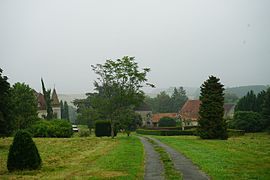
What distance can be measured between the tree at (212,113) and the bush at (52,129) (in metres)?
20.4

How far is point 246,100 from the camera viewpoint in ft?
253

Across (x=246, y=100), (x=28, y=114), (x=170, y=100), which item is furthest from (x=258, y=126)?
(x=170, y=100)

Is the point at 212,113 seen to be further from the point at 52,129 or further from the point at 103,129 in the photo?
the point at 52,129

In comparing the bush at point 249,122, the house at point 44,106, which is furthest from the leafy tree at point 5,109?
the house at point 44,106

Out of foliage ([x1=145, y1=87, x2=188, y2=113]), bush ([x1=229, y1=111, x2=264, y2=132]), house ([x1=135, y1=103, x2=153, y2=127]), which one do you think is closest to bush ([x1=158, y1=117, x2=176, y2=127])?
house ([x1=135, y1=103, x2=153, y2=127])

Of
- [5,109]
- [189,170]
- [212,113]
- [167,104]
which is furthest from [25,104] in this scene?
[167,104]

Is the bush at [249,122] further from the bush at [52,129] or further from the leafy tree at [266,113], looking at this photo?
the bush at [52,129]

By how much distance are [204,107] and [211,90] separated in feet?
7.81

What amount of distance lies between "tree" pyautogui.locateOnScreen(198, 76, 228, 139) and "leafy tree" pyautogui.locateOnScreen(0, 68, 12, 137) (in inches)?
912

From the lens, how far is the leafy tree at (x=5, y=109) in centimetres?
3170

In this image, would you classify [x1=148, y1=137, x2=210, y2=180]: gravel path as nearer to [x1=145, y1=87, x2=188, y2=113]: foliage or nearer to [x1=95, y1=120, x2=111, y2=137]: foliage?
[x1=95, y1=120, x2=111, y2=137]: foliage

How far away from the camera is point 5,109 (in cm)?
3250

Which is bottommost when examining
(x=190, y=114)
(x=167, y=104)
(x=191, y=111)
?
(x=190, y=114)

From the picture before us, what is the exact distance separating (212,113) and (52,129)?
77.4ft
